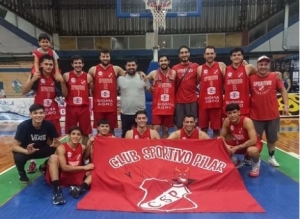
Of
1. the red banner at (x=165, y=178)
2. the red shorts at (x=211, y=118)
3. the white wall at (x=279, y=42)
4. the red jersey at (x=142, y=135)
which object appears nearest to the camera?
the red banner at (x=165, y=178)

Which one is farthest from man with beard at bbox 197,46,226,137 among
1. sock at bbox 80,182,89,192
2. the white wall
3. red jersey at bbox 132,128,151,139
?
the white wall

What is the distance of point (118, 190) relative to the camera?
3133 millimetres

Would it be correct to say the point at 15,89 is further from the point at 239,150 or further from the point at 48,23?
the point at 239,150

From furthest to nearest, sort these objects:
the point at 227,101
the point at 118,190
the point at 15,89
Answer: the point at 15,89 < the point at 227,101 < the point at 118,190

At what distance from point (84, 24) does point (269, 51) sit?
920 centimetres

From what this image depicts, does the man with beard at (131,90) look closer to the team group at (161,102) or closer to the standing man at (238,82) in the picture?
the team group at (161,102)

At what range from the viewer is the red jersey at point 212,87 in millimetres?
4195

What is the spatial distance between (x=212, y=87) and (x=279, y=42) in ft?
37.6

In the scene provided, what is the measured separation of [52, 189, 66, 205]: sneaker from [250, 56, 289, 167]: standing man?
278 centimetres

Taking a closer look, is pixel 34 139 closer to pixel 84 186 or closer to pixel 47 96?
pixel 47 96

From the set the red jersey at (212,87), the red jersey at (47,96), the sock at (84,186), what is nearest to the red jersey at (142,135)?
the sock at (84,186)

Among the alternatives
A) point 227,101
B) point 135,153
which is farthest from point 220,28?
point 135,153

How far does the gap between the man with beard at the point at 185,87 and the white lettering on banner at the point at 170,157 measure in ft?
3.39

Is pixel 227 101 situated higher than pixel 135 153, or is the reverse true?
pixel 227 101
